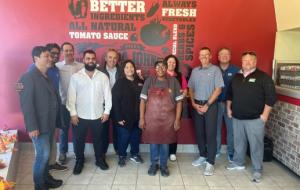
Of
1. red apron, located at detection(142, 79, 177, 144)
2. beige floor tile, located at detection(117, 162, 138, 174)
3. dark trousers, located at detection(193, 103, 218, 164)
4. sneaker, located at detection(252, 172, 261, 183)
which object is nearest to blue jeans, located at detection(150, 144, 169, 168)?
red apron, located at detection(142, 79, 177, 144)

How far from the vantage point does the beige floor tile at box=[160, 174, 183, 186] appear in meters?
3.20

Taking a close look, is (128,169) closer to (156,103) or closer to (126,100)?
(126,100)

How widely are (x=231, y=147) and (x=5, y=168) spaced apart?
2.90 m

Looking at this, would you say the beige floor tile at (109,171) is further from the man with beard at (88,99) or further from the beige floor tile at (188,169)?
the beige floor tile at (188,169)

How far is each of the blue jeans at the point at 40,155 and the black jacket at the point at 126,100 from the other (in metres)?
0.97

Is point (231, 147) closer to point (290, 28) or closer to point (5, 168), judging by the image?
point (290, 28)

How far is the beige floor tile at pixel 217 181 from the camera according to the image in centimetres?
320

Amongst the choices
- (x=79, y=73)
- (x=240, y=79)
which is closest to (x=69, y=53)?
(x=79, y=73)

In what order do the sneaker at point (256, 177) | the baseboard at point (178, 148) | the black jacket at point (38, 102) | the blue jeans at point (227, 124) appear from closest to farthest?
the black jacket at point (38, 102) → the sneaker at point (256, 177) → the blue jeans at point (227, 124) → the baseboard at point (178, 148)

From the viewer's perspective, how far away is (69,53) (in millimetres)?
3566

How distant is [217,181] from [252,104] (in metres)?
1.02

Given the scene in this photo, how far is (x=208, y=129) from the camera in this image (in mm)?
3471

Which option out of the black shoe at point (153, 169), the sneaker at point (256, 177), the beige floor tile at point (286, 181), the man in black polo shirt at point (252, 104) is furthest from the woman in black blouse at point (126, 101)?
the beige floor tile at point (286, 181)

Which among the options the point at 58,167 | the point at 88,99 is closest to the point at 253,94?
the point at 88,99
